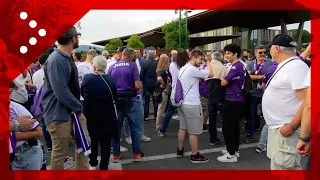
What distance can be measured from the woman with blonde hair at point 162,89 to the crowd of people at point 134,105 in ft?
0.08

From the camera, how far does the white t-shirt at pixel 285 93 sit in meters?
2.29

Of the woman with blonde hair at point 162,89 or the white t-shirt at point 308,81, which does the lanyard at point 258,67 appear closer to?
the woman with blonde hair at point 162,89

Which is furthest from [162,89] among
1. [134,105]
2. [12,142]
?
[12,142]

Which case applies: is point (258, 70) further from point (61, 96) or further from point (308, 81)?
point (61, 96)

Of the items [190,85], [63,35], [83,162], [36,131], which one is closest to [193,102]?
[190,85]

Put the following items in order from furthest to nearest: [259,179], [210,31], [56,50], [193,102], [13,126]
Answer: [210,31]
[193,102]
[259,179]
[56,50]
[13,126]

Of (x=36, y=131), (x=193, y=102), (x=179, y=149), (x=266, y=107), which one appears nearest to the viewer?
(x=36, y=131)

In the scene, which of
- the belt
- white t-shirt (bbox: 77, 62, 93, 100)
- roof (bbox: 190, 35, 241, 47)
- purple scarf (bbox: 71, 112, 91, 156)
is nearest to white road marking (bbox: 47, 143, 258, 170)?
purple scarf (bbox: 71, 112, 91, 156)

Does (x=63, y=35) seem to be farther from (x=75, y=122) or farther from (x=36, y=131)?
(x=36, y=131)

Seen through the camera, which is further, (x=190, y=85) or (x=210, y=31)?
(x=210, y=31)

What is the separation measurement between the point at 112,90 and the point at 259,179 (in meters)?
2.23

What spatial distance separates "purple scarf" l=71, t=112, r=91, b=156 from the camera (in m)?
2.93

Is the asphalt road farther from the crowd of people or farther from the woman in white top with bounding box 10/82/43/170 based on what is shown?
the woman in white top with bounding box 10/82/43/170

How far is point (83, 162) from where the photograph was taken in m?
3.27
